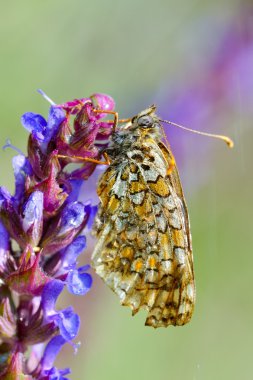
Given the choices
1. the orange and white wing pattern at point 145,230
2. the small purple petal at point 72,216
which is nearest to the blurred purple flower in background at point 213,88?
the orange and white wing pattern at point 145,230

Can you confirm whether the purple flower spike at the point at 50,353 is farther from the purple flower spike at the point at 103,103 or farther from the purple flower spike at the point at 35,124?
the purple flower spike at the point at 103,103

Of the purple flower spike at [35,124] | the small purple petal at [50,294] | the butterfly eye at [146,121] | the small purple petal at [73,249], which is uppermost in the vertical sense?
the butterfly eye at [146,121]

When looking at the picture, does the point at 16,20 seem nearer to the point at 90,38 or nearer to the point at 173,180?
the point at 90,38

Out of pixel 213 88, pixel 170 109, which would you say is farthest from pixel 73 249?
pixel 213 88

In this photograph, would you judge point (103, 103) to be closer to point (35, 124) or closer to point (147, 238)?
point (35, 124)

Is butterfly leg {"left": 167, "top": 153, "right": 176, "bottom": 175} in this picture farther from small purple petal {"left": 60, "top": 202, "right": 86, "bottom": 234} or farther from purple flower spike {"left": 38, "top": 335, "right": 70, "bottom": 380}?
purple flower spike {"left": 38, "top": 335, "right": 70, "bottom": 380}

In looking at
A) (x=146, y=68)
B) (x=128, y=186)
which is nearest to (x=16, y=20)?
(x=146, y=68)

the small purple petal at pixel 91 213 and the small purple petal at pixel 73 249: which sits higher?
the small purple petal at pixel 91 213
